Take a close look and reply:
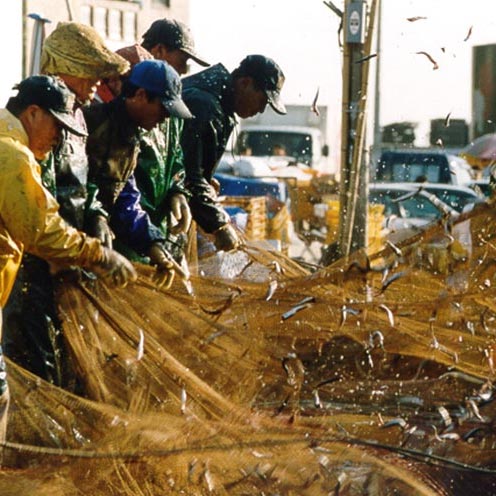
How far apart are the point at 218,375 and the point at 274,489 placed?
0.89 meters

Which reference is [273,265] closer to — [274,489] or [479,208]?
[479,208]

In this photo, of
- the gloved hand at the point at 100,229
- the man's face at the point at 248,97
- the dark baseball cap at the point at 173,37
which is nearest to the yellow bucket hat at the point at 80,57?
the gloved hand at the point at 100,229

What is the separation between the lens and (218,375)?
564 cm

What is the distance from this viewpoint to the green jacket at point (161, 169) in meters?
6.73

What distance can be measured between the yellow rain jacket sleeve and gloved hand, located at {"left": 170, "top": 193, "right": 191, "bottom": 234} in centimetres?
180

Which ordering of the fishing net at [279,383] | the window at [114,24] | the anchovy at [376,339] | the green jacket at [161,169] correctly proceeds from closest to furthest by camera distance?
the fishing net at [279,383]
the anchovy at [376,339]
the green jacket at [161,169]
the window at [114,24]

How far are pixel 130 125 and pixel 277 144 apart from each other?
22715 mm

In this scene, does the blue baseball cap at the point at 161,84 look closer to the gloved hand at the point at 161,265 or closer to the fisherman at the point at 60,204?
the fisherman at the point at 60,204

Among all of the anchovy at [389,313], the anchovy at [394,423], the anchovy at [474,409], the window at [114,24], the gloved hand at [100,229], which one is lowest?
the anchovy at [394,423]

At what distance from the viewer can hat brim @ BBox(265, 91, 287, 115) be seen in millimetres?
7148

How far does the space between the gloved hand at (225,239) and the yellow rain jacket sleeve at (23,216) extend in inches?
86.8

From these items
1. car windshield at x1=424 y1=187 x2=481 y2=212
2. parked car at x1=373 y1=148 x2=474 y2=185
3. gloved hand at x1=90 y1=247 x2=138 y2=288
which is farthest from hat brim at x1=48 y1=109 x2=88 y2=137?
parked car at x1=373 y1=148 x2=474 y2=185

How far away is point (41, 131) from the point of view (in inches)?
198

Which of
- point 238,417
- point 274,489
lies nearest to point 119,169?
point 238,417
